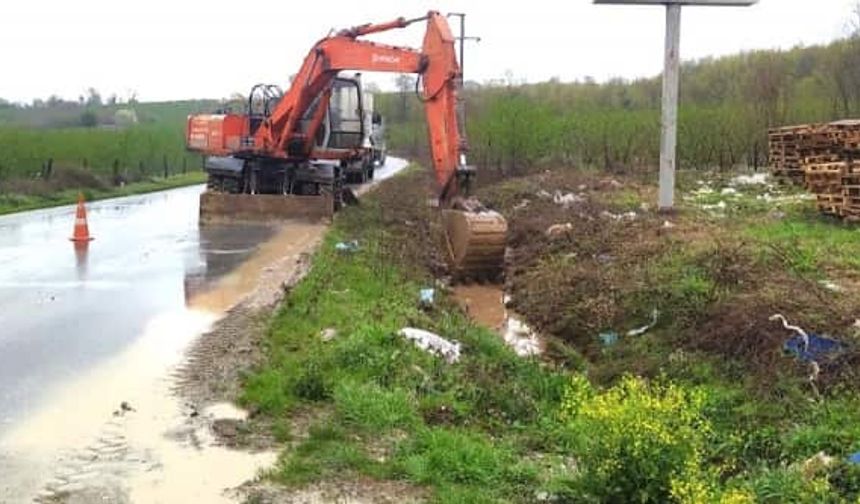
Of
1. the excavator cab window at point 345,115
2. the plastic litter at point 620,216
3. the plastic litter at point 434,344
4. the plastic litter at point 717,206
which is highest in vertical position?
the excavator cab window at point 345,115

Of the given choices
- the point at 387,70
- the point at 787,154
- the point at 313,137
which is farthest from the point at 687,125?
the point at 387,70

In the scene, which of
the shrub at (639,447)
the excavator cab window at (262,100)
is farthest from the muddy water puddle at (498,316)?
the excavator cab window at (262,100)

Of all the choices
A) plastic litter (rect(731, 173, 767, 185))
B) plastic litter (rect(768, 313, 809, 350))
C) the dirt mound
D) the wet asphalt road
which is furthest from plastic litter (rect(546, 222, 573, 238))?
plastic litter (rect(731, 173, 767, 185))

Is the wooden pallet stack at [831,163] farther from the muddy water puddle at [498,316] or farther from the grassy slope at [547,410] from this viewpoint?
the muddy water puddle at [498,316]

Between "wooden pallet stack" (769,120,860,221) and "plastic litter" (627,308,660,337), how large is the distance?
21.5 feet

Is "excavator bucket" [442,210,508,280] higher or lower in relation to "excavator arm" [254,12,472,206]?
lower

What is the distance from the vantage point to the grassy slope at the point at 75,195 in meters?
26.2

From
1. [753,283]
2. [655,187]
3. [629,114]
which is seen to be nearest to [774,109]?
[629,114]

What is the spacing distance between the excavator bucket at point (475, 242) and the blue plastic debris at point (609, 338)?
3.47 m

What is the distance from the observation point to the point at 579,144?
3422 centimetres

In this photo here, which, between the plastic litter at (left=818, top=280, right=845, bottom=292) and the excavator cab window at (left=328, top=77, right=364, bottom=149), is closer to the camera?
the plastic litter at (left=818, top=280, right=845, bottom=292)

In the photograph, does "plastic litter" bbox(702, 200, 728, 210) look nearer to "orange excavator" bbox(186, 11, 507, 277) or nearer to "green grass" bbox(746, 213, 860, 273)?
"green grass" bbox(746, 213, 860, 273)

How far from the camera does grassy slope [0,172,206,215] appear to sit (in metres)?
26.2

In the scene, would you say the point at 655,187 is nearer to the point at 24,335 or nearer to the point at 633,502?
the point at 24,335
